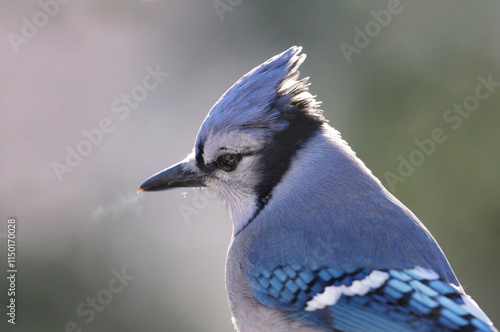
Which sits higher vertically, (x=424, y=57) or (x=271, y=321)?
(x=424, y=57)

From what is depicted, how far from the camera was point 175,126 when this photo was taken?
444cm

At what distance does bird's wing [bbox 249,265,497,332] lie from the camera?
6.31ft

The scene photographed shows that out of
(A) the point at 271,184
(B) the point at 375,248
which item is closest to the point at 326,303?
(B) the point at 375,248

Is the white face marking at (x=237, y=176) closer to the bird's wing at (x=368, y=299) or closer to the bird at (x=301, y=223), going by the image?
the bird at (x=301, y=223)

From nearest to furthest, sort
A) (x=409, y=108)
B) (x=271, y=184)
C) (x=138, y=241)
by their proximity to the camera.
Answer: (x=271, y=184), (x=138, y=241), (x=409, y=108)

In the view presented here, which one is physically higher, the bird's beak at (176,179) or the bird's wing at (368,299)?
the bird's beak at (176,179)

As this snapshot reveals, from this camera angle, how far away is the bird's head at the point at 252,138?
2385 millimetres

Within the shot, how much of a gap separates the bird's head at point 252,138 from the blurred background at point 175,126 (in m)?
1.33

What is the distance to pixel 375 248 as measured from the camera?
7.21 feet

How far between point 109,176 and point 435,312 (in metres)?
2.79

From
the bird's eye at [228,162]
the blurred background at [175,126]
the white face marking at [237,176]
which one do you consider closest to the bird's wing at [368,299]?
the white face marking at [237,176]

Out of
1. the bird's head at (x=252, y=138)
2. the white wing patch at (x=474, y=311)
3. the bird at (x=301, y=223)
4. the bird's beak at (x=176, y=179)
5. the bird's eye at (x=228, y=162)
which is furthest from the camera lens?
the bird's beak at (x=176, y=179)

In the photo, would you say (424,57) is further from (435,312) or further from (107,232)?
(435,312)

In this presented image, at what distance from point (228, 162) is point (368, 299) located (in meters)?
0.78
